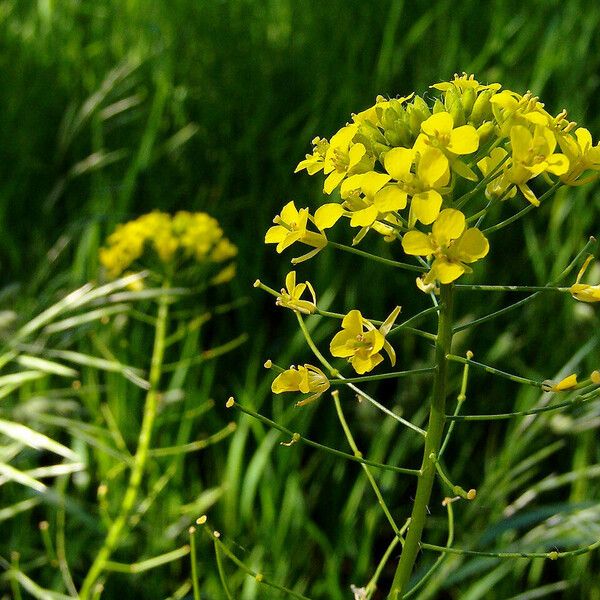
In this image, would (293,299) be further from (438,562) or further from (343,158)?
(438,562)

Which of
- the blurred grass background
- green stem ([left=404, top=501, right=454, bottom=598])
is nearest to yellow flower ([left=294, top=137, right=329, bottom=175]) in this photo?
green stem ([left=404, top=501, right=454, bottom=598])

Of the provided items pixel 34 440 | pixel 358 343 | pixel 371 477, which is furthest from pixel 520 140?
pixel 34 440

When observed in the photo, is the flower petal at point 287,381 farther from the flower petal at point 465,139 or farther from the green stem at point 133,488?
the green stem at point 133,488

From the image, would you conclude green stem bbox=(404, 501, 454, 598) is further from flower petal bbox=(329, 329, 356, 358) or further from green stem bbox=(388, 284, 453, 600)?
flower petal bbox=(329, 329, 356, 358)

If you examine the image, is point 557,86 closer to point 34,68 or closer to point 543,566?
point 543,566

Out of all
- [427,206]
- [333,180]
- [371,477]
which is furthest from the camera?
[371,477]

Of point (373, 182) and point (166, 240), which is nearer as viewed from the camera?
point (373, 182)
